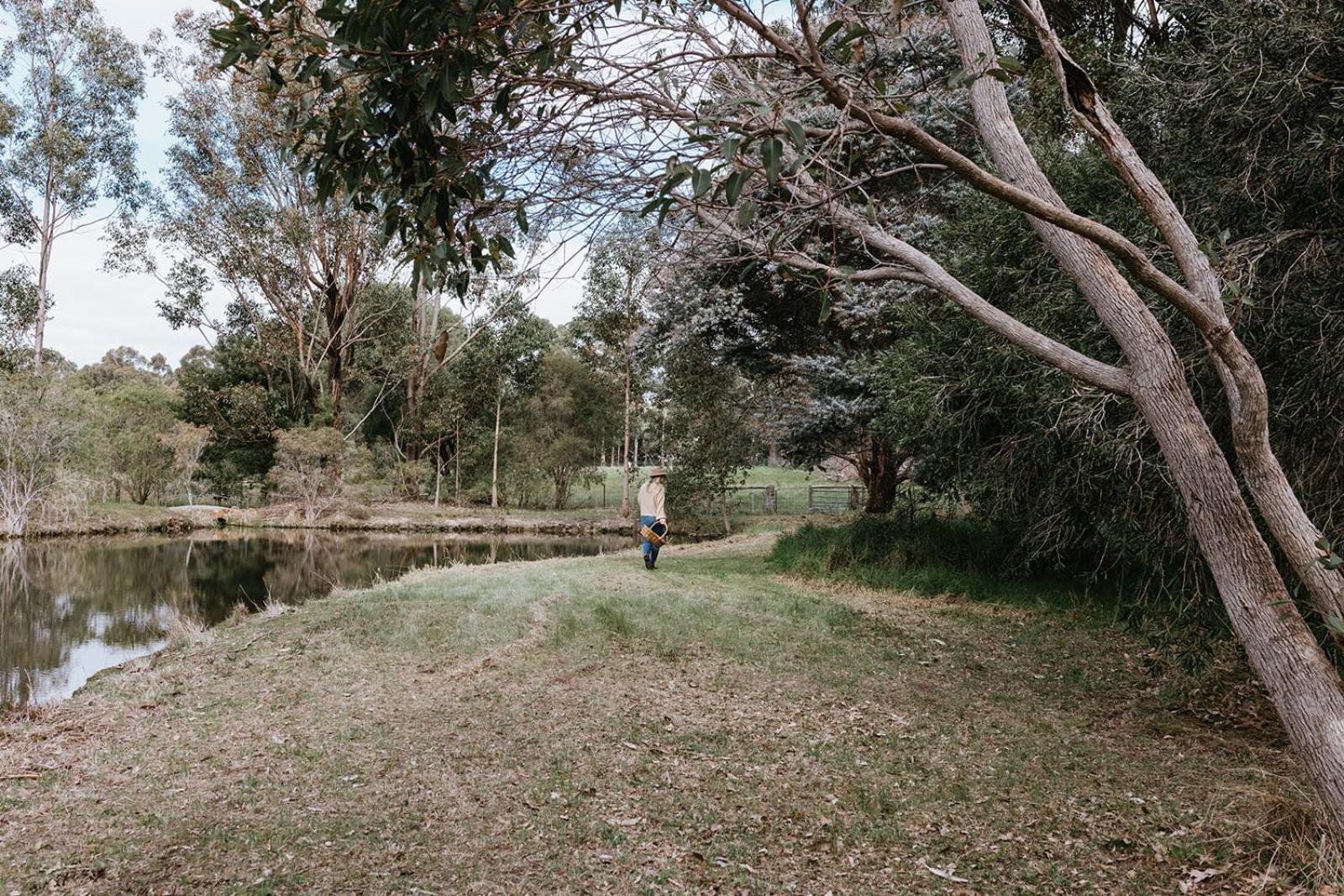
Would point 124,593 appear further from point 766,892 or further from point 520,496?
point 520,496

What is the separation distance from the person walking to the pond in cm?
541

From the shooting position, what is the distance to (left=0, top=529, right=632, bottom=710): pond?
31.0ft

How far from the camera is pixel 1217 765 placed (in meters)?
4.55

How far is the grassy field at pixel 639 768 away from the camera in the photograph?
138 inches

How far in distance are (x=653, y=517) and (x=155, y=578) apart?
10222 mm

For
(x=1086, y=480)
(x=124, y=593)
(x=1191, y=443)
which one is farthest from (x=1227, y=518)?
(x=124, y=593)

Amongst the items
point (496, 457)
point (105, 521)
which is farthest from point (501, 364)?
point (105, 521)

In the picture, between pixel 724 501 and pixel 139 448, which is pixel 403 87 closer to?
pixel 724 501

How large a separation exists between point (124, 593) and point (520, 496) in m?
19.3

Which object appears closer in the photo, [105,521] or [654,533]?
[654,533]

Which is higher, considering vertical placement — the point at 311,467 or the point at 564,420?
the point at 564,420

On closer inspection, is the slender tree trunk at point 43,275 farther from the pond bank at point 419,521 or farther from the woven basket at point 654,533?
the woven basket at point 654,533

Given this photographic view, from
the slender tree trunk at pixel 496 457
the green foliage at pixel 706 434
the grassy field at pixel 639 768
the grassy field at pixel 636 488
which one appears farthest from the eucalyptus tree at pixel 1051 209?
the slender tree trunk at pixel 496 457

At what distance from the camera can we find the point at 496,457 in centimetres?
3172
